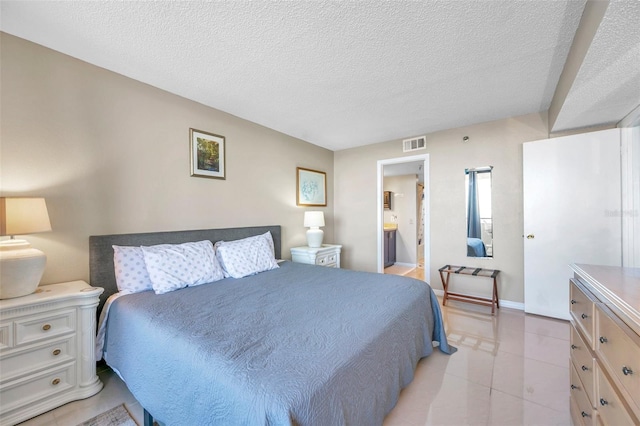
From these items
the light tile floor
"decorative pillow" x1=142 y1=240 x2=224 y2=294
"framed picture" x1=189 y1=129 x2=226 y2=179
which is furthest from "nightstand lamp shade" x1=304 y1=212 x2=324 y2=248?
→ the light tile floor

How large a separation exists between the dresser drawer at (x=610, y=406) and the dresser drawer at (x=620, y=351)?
0.05 metres

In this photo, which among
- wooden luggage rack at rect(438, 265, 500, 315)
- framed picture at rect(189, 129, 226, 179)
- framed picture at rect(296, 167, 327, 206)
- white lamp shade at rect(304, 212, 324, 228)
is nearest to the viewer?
Answer: framed picture at rect(189, 129, 226, 179)

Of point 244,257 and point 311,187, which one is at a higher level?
point 311,187

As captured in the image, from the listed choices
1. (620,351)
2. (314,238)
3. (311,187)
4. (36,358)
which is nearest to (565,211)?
(620,351)

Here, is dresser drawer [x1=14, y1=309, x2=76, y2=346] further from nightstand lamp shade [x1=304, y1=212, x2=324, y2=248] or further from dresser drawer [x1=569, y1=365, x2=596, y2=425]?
dresser drawer [x1=569, y1=365, x2=596, y2=425]

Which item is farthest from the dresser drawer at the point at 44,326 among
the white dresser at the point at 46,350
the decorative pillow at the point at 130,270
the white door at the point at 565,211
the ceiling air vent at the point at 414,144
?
the white door at the point at 565,211

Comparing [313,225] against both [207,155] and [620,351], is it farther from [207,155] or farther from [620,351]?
[620,351]

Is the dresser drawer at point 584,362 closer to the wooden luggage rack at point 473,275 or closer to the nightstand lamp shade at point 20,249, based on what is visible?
the wooden luggage rack at point 473,275

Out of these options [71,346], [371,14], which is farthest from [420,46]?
[71,346]

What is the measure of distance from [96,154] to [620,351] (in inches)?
132

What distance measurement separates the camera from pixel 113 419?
158cm

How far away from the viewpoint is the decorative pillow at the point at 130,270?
2.03 meters

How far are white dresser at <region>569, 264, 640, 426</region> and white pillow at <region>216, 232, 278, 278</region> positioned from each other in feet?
8.02

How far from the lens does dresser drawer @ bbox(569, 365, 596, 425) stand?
120 cm
